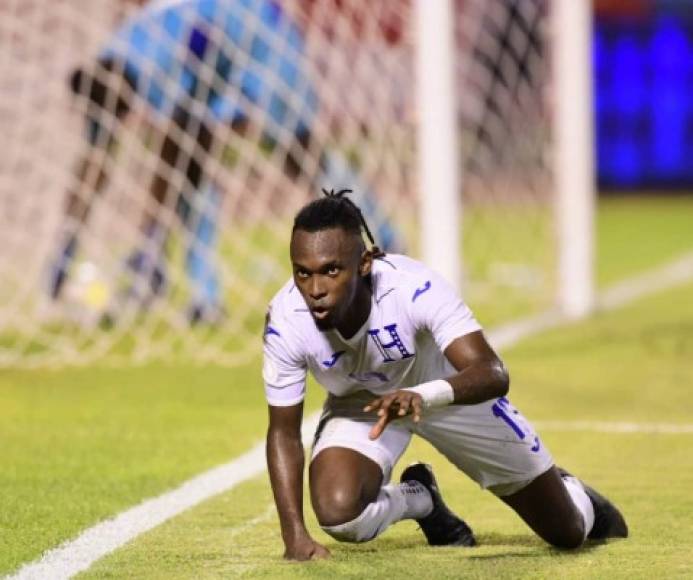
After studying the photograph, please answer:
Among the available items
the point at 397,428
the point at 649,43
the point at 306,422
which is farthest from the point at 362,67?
the point at 649,43

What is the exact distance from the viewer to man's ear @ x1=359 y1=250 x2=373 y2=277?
3918 mm

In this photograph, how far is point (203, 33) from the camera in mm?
8180

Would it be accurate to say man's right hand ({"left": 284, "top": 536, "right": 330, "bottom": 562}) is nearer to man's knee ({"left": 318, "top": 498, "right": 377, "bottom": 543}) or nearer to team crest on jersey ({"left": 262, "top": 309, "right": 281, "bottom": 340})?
man's knee ({"left": 318, "top": 498, "right": 377, "bottom": 543})

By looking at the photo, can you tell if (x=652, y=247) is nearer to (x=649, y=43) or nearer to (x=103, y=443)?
(x=649, y=43)

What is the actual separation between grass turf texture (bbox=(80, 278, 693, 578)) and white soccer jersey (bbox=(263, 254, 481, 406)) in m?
0.43

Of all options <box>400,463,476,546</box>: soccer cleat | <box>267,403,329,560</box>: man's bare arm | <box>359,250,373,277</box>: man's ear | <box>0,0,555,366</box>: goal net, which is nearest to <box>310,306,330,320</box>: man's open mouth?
<box>359,250,373,277</box>: man's ear

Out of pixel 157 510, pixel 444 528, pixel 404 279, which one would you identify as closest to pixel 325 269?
pixel 404 279

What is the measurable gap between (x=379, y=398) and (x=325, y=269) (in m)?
0.33

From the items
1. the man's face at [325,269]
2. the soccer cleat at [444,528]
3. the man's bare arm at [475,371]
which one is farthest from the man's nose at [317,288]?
the soccer cleat at [444,528]

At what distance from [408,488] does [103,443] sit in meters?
1.81

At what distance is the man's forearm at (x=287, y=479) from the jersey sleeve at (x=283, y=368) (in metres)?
0.09

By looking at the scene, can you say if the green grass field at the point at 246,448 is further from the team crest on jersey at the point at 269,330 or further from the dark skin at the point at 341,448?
the team crest on jersey at the point at 269,330

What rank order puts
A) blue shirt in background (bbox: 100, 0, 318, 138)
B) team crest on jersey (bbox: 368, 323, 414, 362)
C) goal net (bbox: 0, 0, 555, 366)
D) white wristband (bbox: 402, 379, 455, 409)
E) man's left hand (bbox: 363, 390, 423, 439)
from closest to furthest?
man's left hand (bbox: 363, 390, 423, 439), white wristband (bbox: 402, 379, 455, 409), team crest on jersey (bbox: 368, 323, 414, 362), blue shirt in background (bbox: 100, 0, 318, 138), goal net (bbox: 0, 0, 555, 366)

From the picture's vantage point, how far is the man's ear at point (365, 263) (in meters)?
3.92
